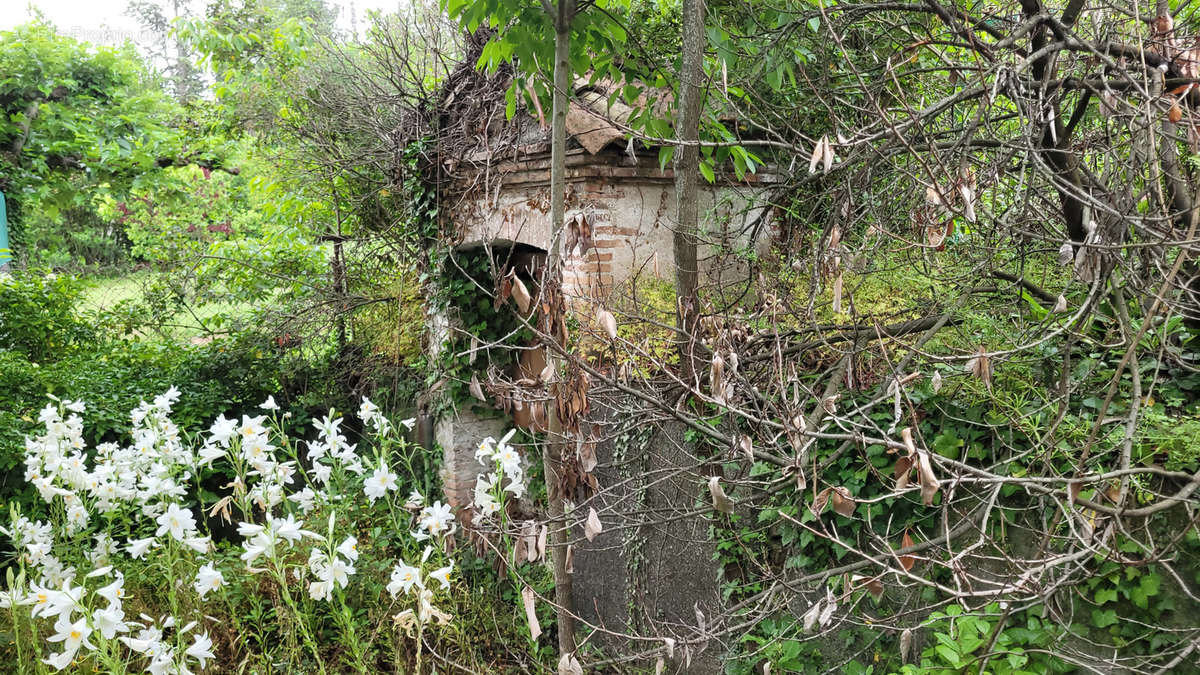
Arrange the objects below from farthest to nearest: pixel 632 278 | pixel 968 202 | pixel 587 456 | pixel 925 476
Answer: pixel 632 278
pixel 587 456
pixel 968 202
pixel 925 476

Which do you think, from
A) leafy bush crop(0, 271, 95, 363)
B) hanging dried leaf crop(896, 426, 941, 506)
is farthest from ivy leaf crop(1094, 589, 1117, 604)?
leafy bush crop(0, 271, 95, 363)

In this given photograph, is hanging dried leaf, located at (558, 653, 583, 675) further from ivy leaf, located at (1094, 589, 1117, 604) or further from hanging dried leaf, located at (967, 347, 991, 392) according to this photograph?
ivy leaf, located at (1094, 589, 1117, 604)

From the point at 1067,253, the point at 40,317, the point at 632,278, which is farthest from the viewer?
the point at 40,317

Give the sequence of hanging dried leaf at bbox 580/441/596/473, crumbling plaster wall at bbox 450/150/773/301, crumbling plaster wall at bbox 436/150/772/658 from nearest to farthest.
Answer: hanging dried leaf at bbox 580/441/596/473 → crumbling plaster wall at bbox 436/150/772/658 → crumbling plaster wall at bbox 450/150/773/301

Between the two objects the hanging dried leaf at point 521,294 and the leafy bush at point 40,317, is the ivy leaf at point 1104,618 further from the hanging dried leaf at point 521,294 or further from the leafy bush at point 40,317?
the leafy bush at point 40,317

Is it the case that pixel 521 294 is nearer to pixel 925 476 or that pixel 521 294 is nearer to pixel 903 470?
pixel 903 470

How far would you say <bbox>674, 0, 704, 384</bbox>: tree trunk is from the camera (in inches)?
128

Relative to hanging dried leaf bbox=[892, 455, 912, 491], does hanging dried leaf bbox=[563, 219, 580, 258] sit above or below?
above

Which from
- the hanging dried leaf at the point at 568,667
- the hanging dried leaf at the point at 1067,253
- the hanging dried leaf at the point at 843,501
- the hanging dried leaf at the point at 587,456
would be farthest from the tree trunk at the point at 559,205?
the hanging dried leaf at the point at 1067,253

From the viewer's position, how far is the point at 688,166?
3.36 metres

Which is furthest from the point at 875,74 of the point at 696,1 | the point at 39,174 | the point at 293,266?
the point at 39,174

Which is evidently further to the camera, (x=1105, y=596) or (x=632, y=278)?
(x=632, y=278)

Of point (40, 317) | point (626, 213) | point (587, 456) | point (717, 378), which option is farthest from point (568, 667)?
point (40, 317)

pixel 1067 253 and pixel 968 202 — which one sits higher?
pixel 968 202
